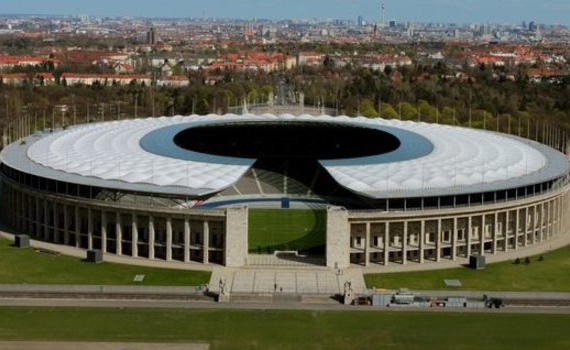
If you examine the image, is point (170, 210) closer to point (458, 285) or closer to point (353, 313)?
point (353, 313)

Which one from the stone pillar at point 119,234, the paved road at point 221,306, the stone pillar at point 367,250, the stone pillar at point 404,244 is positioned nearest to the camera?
the paved road at point 221,306

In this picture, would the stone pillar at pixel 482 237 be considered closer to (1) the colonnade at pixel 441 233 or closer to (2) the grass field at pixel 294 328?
(1) the colonnade at pixel 441 233

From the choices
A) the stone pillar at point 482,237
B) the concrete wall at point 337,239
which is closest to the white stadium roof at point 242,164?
the stone pillar at point 482,237

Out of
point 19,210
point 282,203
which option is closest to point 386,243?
point 282,203

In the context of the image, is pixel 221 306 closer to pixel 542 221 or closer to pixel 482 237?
pixel 482 237

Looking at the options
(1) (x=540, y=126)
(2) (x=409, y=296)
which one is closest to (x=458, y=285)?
(2) (x=409, y=296)

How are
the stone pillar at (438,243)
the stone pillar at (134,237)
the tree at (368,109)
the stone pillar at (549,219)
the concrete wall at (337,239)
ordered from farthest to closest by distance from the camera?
1. the tree at (368,109)
2. the stone pillar at (549,219)
3. the stone pillar at (438,243)
4. the stone pillar at (134,237)
5. the concrete wall at (337,239)
